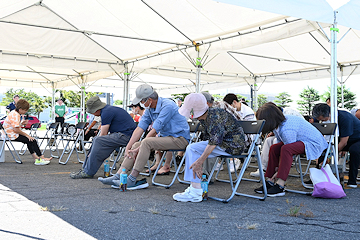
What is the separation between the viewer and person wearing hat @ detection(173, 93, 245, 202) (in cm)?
348

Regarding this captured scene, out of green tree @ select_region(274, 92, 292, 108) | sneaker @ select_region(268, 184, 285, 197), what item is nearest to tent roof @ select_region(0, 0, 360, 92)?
sneaker @ select_region(268, 184, 285, 197)

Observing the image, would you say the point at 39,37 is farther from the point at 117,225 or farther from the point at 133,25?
the point at 117,225

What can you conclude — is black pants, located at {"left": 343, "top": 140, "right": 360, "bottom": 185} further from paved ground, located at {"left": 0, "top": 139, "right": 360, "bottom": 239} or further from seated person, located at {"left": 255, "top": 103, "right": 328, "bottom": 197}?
seated person, located at {"left": 255, "top": 103, "right": 328, "bottom": 197}

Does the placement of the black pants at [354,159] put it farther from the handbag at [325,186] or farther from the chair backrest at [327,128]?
the handbag at [325,186]

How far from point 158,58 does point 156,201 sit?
7631mm

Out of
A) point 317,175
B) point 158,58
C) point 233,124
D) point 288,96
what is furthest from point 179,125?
point 288,96

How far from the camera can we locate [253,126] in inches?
146

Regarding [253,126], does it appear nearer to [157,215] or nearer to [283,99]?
[157,215]

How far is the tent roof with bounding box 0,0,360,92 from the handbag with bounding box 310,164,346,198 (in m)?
3.50

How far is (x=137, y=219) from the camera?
278cm

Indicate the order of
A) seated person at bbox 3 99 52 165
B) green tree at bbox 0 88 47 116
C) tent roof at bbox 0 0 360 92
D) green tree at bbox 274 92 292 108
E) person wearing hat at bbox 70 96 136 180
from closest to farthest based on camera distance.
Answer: person wearing hat at bbox 70 96 136 180, seated person at bbox 3 99 52 165, tent roof at bbox 0 0 360 92, green tree at bbox 274 92 292 108, green tree at bbox 0 88 47 116

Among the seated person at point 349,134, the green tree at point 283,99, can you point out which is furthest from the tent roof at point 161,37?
the green tree at point 283,99

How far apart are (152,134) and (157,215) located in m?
1.56

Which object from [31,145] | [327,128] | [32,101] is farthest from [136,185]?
[32,101]
